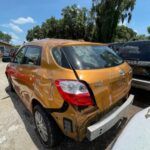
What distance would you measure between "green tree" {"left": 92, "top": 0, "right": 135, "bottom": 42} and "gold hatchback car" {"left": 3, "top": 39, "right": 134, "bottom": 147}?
24.6 metres

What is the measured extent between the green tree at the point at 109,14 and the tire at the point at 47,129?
25.3m

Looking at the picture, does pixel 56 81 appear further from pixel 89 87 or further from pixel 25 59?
pixel 25 59

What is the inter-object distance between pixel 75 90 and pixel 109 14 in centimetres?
2587

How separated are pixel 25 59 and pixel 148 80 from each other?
2.84 metres

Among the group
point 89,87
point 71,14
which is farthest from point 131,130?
point 71,14

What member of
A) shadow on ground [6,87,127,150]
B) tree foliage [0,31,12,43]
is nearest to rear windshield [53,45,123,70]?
shadow on ground [6,87,127,150]

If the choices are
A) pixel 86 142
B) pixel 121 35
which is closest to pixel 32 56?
pixel 86 142

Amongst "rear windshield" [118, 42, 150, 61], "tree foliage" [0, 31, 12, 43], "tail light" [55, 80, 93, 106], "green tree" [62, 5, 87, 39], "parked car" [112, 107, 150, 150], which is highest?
"green tree" [62, 5, 87, 39]

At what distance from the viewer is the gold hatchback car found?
2623 mm

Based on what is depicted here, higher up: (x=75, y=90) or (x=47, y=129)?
(x=75, y=90)

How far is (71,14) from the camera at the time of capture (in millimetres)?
34656

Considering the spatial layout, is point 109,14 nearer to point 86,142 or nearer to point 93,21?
point 93,21

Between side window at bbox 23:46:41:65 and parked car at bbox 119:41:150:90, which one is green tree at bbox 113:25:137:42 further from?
side window at bbox 23:46:41:65

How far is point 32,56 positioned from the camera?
390 cm
